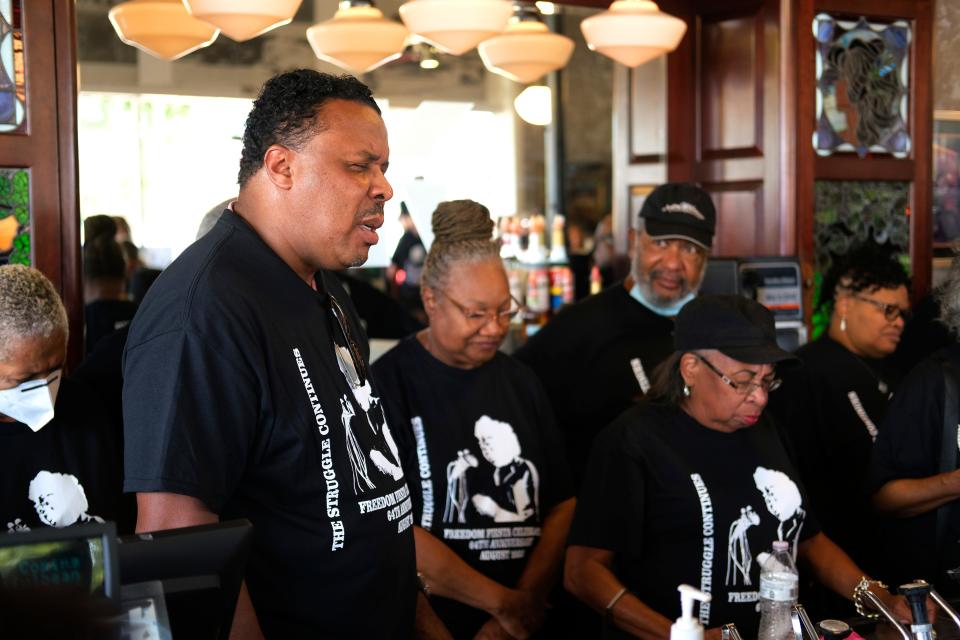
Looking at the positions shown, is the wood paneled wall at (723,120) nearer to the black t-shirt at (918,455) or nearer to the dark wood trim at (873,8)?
the dark wood trim at (873,8)

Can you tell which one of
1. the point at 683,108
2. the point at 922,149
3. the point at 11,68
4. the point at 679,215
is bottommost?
the point at 679,215

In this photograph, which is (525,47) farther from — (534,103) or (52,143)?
(534,103)

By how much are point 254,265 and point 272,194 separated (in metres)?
0.13

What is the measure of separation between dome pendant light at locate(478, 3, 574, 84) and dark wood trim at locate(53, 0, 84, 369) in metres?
2.58

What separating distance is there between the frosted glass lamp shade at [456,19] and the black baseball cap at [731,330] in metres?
1.83

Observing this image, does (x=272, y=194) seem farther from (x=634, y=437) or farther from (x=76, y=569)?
(x=634, y=437)

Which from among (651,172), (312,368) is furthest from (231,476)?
(651,172)

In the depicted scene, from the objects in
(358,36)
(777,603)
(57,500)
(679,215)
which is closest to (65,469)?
(57,500)

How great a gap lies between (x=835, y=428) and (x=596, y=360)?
0.88 metres

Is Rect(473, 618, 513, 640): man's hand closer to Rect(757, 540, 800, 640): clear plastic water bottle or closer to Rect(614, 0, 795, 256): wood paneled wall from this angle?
Rect(757, 540, 800, 640): clear plastic water bottle

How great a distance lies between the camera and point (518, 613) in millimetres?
2723

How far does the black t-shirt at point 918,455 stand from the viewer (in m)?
2.92

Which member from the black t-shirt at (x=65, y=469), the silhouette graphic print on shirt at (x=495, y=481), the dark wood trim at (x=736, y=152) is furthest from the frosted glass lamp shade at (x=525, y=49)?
the black t-shirt at (x=65, y=469)

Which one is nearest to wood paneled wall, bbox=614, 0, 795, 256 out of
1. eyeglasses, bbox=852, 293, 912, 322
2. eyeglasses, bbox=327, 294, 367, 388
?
eyeglasses, bbox=852, 293, 912, 322
